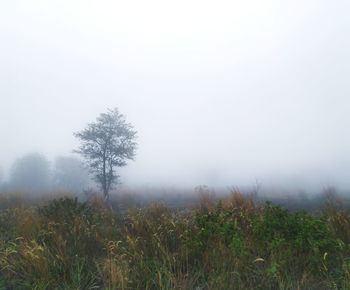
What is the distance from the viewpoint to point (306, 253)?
19.3ft

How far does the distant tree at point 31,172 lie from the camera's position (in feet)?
267

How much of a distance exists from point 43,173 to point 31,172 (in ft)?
8.53

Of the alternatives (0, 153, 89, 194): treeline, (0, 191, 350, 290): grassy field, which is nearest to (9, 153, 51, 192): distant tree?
(0, 153, 89, 194): treeline

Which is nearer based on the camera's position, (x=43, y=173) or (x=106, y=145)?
(x=106, y=145)

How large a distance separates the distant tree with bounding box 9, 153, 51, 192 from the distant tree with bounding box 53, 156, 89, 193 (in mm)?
3368

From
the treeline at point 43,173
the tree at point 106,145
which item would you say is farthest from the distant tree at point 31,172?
the tree at point 106,145

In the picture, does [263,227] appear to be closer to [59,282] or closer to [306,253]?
[306,253]

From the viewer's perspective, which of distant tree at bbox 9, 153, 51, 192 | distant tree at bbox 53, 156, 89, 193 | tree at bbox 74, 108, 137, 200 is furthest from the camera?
distant tree at bbox 9, 153, 51, 192

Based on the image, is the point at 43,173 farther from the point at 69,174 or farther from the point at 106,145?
the point at 106,145

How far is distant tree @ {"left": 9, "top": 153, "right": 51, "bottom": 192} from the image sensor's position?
8131 cm

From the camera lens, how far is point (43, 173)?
278 ft

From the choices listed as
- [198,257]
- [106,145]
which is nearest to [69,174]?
[106,145]

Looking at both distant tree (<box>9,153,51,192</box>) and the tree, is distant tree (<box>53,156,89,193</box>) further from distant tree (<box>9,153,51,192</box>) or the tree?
the tree

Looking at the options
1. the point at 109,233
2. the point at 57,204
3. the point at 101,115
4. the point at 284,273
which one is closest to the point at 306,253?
the point at 284,273
